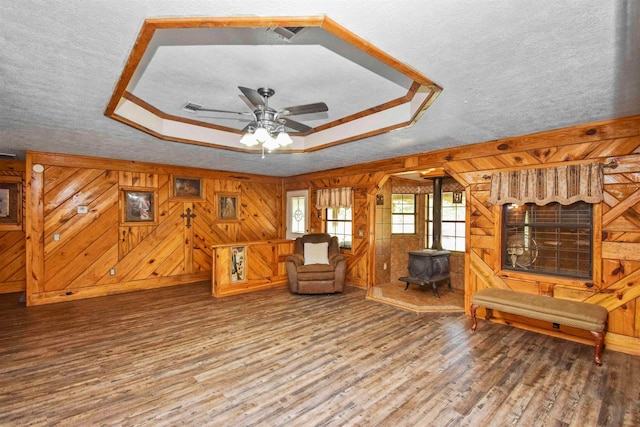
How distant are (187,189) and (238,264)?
217cm

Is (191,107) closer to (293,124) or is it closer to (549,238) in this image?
(293,124)

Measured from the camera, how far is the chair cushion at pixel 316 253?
229 inches

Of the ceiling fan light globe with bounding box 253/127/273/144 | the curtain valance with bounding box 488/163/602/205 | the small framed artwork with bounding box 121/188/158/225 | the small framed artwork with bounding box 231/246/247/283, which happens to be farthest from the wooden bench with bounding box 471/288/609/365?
the small framed artwork with bounding box 121/188/158/225

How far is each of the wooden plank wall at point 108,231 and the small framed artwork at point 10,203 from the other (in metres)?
1.56

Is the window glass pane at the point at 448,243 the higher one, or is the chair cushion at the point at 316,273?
the window glass pane at the point at 448,243

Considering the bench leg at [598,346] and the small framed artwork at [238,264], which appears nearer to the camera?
the bench leg at [598,346]

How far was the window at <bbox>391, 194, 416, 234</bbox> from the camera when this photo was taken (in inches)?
272

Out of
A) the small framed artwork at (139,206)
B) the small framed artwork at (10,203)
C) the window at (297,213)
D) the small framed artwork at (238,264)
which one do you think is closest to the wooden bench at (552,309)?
the small framed artwork at (238,264)

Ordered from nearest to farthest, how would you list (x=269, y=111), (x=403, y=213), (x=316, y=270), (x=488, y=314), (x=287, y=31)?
(x=287, y=31), (x=269, y=111), (x=488, y=314), (x=316, y=270), (x=403, y=213)

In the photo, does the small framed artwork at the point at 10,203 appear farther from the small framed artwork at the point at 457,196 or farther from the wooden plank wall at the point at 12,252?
the small framed artwork at the point at 457,196

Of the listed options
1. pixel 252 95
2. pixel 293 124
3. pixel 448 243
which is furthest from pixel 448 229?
pixel 252 95

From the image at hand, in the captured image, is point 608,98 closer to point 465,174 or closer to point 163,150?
point 465,174

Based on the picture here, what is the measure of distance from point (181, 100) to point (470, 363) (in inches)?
165

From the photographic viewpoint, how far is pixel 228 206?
23.2 ft
